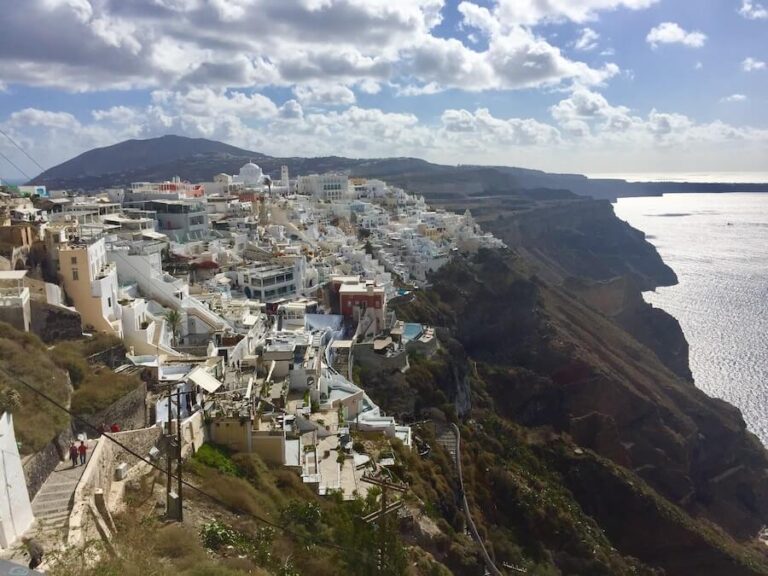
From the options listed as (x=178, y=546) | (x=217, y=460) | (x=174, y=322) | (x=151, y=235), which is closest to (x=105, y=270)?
(x=174, y=322)

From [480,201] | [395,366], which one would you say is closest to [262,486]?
[395,366]

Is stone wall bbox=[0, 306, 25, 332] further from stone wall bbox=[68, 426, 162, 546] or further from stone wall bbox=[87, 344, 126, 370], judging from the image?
stone wall bbox=[68, 426, 162, 546]

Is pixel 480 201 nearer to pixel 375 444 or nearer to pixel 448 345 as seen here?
pixel 448 345

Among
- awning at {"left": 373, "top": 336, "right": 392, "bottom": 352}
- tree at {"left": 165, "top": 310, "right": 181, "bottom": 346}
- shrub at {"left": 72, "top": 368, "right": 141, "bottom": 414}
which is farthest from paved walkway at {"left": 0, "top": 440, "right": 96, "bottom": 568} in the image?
awning at {"left": 373, "top": 336, "right": 392, "bottom": 352}

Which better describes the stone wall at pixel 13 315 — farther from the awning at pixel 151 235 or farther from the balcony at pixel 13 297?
the awning at pixel 151 235

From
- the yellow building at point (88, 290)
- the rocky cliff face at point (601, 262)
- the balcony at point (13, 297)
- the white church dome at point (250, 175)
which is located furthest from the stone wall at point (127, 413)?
the white church dome at point (250, 175)
